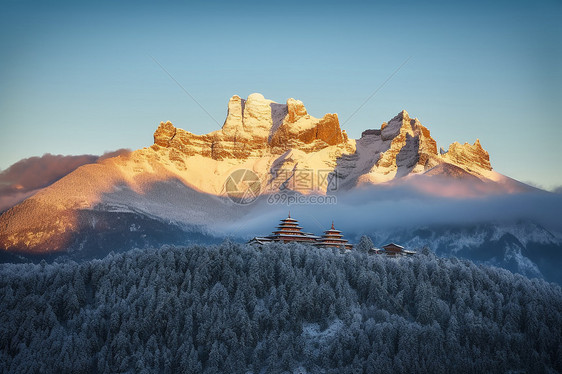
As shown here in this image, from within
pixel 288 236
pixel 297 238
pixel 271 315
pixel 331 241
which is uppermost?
pixel 288 236

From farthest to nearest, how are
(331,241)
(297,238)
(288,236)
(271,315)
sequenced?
1. (331,241)
2. (297,238)
3. (288,236)
4. (271,315)

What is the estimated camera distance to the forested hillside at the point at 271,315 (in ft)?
452

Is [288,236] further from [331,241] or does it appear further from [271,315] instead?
[271,315]

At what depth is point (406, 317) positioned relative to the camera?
5920 inches

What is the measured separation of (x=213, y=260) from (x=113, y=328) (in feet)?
95.6

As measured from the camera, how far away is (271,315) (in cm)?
14712

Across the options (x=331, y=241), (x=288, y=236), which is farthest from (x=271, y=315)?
(x=331, y=241)

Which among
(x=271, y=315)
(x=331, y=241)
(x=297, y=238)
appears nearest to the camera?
(x=271, y=315)

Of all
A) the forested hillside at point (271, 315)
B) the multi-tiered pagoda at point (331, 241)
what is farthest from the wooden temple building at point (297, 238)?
the forested hillside at point (271, 315)

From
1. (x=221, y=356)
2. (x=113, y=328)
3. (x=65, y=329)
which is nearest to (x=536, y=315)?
(x=221, y=356)

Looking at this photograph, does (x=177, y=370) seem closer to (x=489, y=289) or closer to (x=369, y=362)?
(x=369, y=362)

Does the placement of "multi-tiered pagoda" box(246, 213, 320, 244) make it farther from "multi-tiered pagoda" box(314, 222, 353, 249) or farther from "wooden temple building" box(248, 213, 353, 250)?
"multi-tiered pagoda" box(314, 222, 353, 249)

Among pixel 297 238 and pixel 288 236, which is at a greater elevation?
pixel 288 236

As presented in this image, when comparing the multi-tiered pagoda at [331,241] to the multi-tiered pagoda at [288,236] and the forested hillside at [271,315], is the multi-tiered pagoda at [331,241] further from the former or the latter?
the forested hillside at [271,315]
